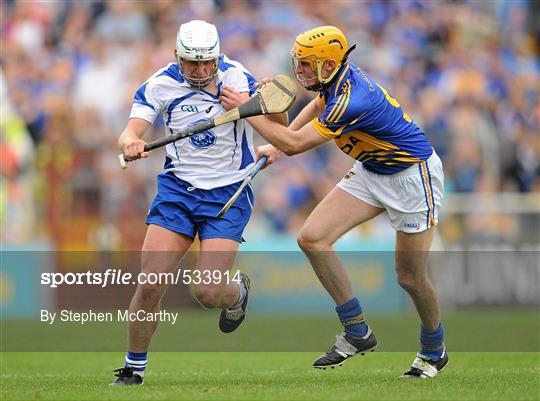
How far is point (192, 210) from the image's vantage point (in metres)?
8.08

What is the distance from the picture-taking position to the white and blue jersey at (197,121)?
26.5ft

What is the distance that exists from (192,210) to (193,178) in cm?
22

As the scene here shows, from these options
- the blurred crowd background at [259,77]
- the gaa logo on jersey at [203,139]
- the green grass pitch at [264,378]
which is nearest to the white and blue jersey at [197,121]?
the gaa logo on jersey at [203,139]

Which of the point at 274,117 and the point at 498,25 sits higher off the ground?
the point at 498,25

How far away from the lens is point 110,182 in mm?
15125

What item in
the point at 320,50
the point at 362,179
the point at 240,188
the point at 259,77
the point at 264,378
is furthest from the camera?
the point at 259,77

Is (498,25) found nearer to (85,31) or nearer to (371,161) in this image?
(85,31)

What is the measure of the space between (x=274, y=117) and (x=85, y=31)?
31.6ft

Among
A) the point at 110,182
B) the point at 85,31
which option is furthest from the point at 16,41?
the point at 110,182

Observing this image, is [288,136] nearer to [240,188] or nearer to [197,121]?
[240,188]

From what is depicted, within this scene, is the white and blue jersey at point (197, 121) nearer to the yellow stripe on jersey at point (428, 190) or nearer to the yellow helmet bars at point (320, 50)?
the yellow helmet bars at point (320, 50)

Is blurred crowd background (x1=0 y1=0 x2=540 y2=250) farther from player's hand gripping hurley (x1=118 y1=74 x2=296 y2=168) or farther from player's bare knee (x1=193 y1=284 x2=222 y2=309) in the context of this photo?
player's hand gripping hurley (x1=118 y1=74 x2=296 y2=168)

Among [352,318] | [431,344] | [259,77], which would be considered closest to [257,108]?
[352,318]

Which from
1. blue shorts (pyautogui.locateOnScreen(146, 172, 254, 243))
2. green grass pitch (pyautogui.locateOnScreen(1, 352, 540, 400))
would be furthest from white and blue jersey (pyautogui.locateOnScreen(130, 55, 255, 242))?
green grass pitch (pyautogui.locateOnScreen(1, 352, 540, 400))
